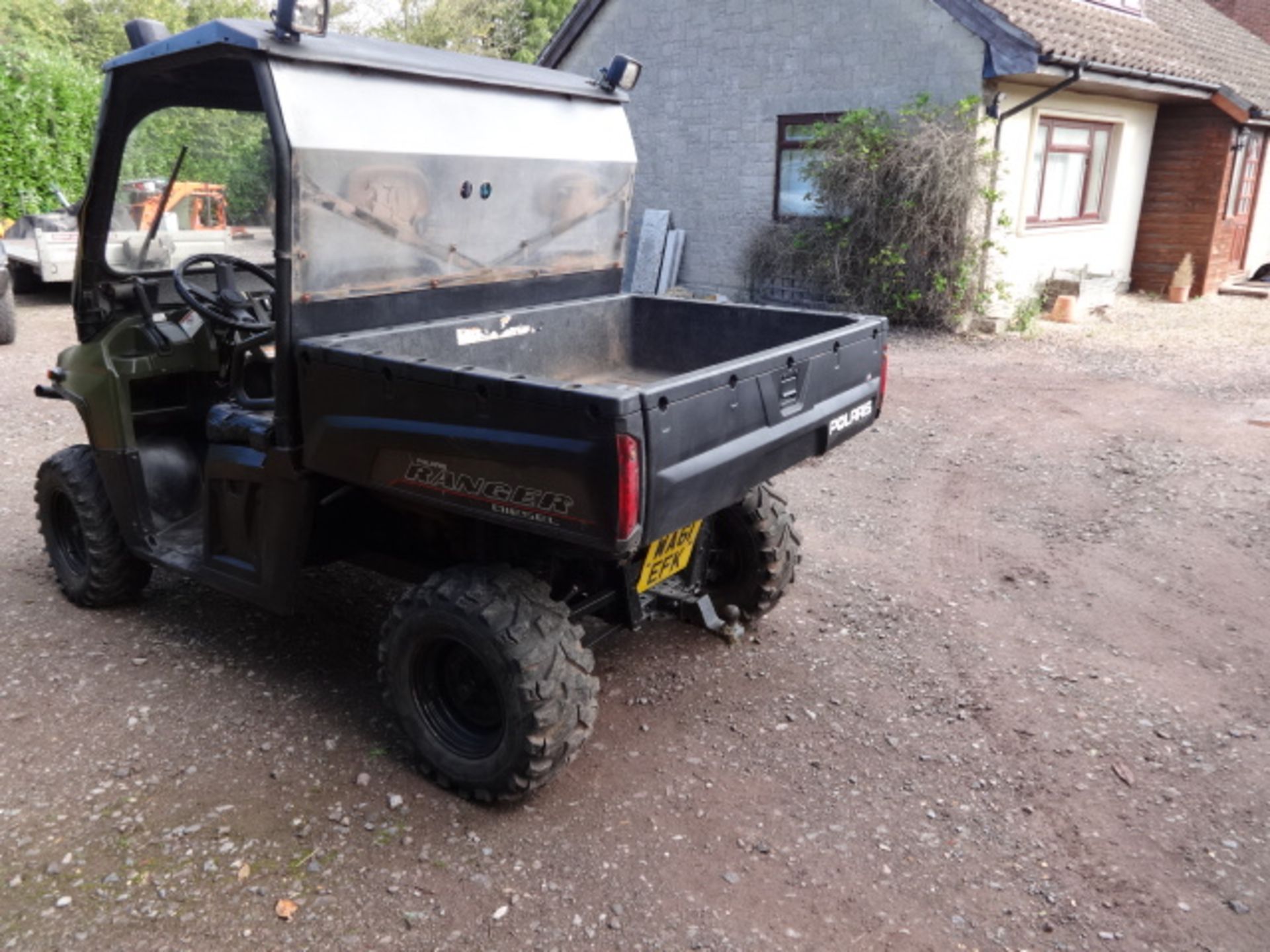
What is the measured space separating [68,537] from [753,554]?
9.83 ft

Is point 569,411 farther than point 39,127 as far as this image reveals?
No

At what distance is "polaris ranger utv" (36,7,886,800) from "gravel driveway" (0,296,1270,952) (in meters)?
0.28

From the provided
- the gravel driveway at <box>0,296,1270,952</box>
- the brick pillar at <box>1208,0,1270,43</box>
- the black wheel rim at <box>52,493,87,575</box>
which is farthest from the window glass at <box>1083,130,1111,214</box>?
the black wheel rim at <box>52,493,87,575</box>

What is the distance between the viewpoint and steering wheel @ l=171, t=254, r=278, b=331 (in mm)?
3666

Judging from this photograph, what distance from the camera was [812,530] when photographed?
5.49 metres

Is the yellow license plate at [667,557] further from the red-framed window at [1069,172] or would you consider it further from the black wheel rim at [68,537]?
the red-framed window at [1069,172]

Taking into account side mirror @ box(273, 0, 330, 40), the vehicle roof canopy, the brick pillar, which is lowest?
the vehicle roof canopy

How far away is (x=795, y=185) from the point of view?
42.6 ft

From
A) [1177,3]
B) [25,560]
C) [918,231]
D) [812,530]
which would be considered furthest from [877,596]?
[1177,3]

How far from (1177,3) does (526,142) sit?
1704 cm

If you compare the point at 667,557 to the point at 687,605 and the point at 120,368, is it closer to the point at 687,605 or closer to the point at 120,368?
the point at 687,605

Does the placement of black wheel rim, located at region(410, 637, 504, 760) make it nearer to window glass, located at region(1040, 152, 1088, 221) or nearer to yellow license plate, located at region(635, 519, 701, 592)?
yellow license plate, located at region(635, 519, 701, 592)

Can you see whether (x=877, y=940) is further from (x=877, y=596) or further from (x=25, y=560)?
(x=25, y=560)

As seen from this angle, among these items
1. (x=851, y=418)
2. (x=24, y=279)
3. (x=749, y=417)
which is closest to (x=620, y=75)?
(x=851, y=418)
